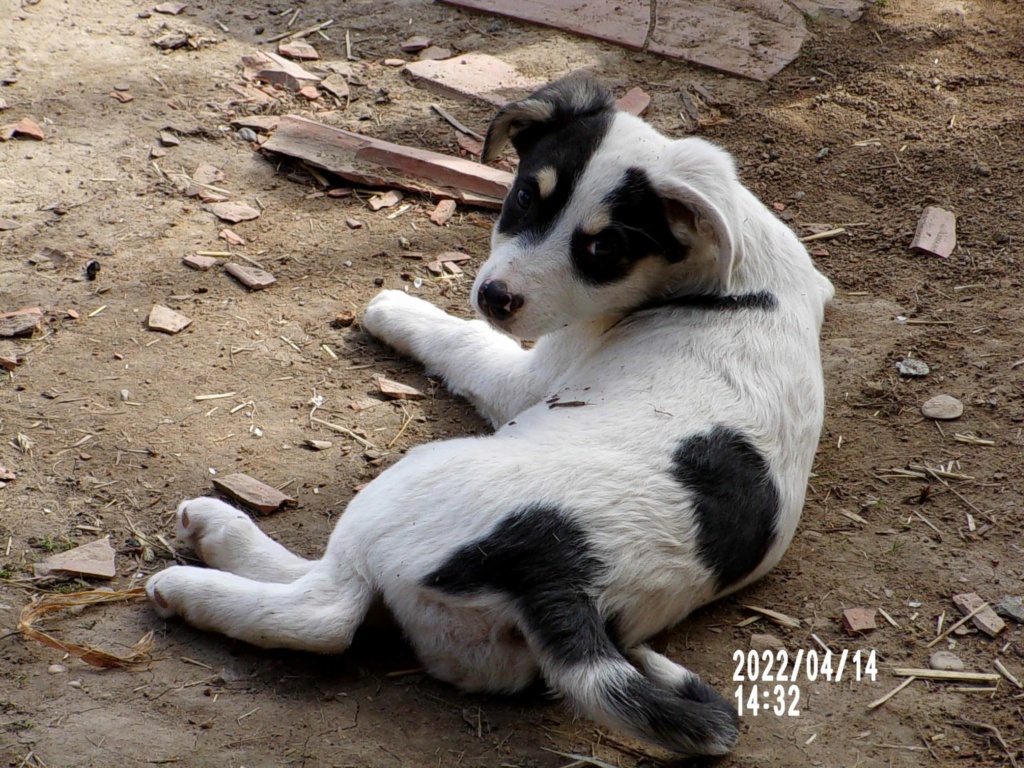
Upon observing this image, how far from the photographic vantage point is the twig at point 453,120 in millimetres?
6941

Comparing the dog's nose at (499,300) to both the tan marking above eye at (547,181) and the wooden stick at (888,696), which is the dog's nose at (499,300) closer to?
the tan marking above eye at (547,181)

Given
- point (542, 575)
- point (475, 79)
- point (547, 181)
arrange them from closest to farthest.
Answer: point (542, 575) → point (547, 181) → point (475, 79)

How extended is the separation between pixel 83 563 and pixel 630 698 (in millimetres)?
2088

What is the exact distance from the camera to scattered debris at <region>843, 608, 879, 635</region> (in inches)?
151

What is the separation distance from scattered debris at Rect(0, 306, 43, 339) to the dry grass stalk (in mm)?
1666

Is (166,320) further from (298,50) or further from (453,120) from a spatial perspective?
(298,50)

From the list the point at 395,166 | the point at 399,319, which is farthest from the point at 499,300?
the point at 395,166

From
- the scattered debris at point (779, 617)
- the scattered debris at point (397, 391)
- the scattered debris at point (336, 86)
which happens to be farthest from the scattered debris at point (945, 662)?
the scattered debris at point (336, 86)

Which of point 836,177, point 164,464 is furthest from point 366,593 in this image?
point 836,177

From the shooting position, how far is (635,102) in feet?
23.5

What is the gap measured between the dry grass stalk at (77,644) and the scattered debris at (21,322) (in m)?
1.67

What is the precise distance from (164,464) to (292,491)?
0.55 metres

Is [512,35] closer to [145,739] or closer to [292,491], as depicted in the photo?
[292,491]

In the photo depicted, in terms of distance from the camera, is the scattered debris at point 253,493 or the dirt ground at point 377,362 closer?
the dirt ground at point 377,362
